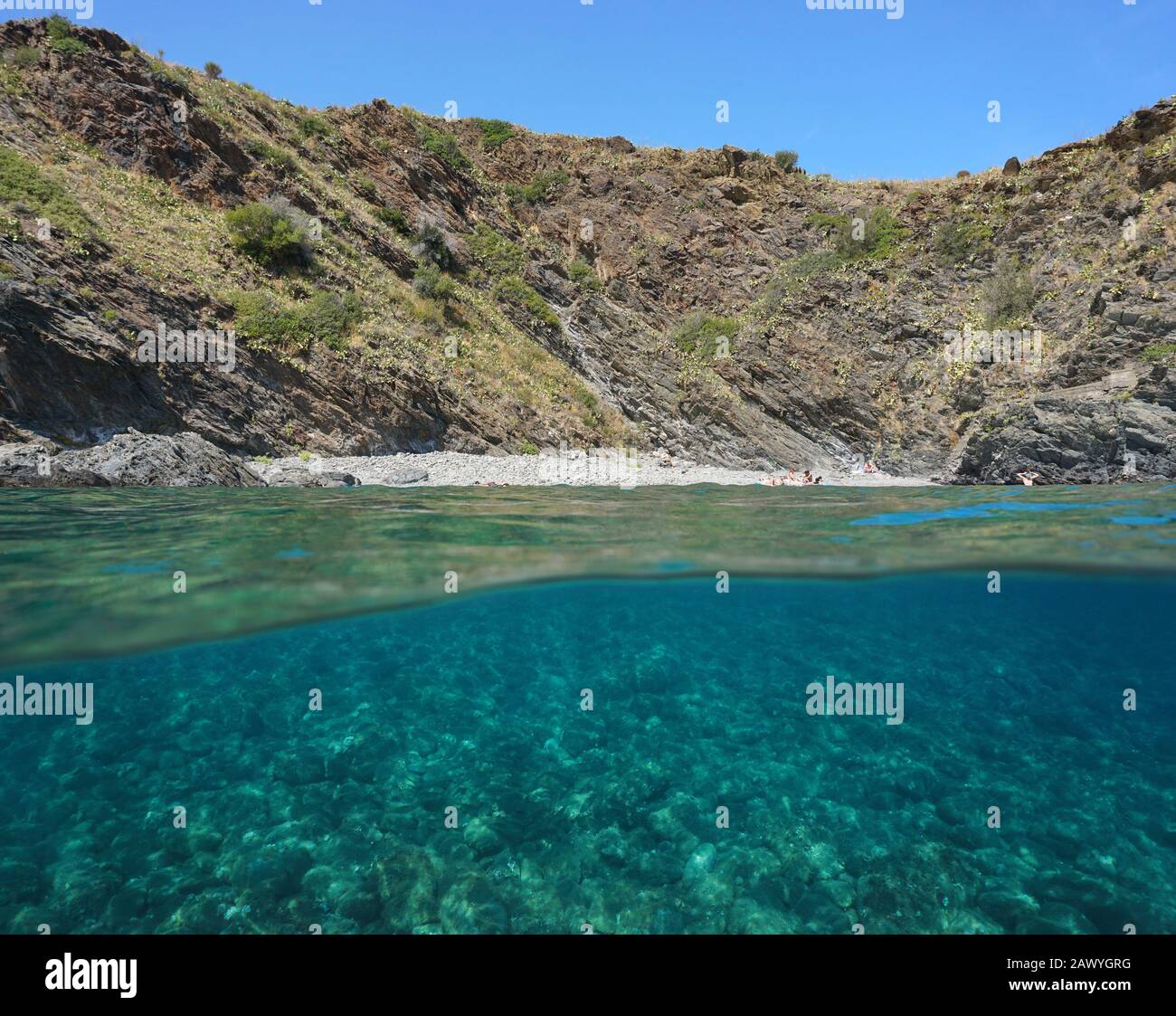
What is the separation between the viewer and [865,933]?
5.21m

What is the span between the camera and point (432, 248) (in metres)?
31.8

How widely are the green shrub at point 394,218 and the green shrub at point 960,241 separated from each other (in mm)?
26463

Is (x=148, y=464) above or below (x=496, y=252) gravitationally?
below

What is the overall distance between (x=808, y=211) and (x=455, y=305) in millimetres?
21784

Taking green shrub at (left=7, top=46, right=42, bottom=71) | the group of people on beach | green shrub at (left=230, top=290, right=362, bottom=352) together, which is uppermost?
green shrub at (left=7, top=46, right=42, bottom=71)

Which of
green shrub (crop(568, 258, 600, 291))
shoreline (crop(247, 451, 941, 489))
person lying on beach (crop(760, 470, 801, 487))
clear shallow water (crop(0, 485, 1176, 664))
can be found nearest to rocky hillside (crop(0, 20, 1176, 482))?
green shrub (crop(568, 258, 600, 291))

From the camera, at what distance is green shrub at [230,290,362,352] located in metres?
20.6

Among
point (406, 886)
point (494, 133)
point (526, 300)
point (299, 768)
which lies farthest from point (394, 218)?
point (406, 886)

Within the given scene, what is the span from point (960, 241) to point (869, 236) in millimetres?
4440

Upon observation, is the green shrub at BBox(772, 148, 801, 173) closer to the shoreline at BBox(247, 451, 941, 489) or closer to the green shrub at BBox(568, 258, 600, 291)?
the green shrub at BBox(568, 258, 600, 291)

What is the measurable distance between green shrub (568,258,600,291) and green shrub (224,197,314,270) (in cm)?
1556
